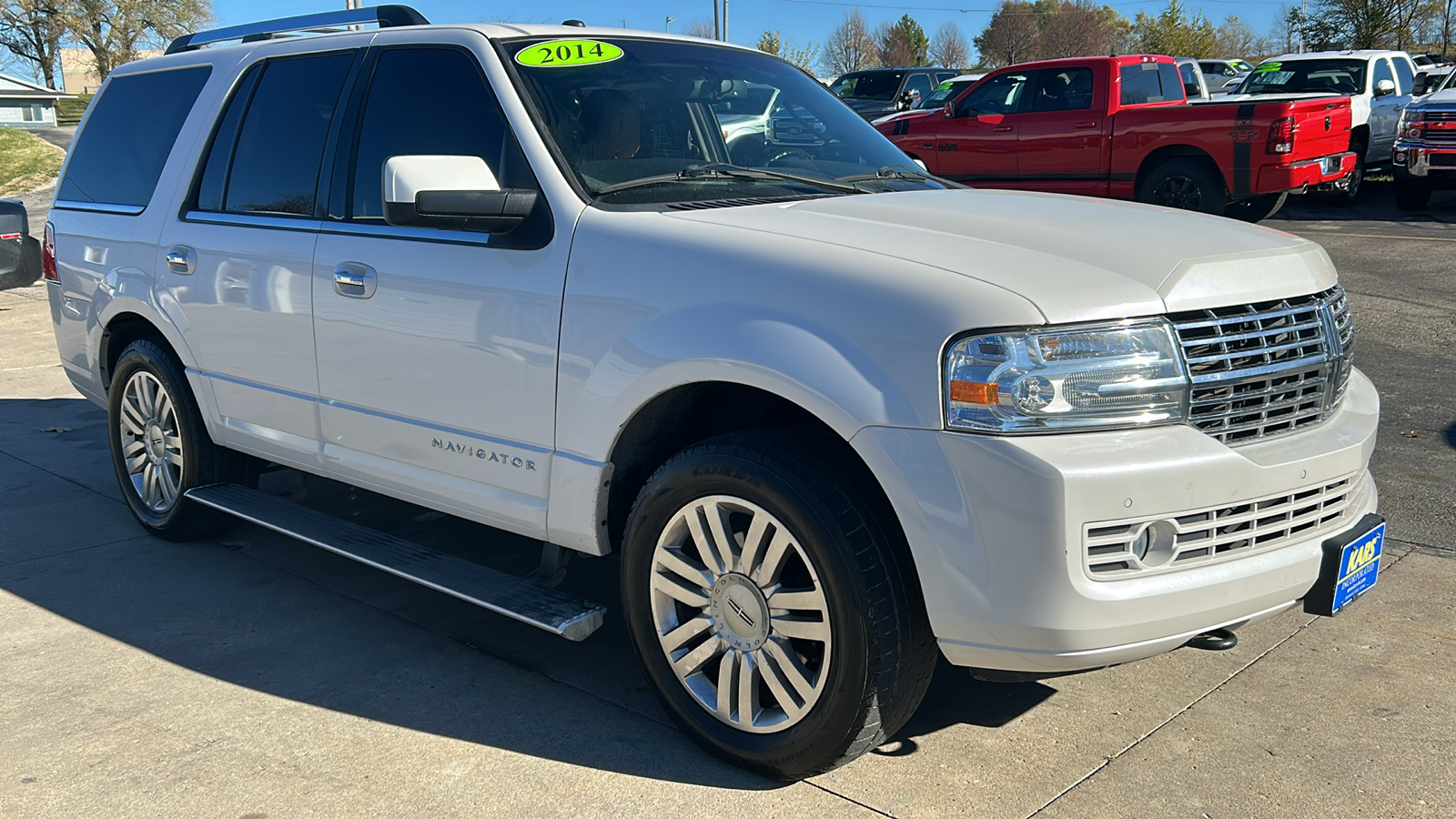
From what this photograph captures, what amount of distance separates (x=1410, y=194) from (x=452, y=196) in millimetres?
15131

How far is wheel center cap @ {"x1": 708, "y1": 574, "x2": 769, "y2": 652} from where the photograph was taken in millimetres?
3096

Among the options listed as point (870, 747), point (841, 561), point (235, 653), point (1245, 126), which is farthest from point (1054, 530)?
point (1245, 126)

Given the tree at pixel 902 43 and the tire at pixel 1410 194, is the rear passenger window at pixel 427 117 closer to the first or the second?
the tire at pixel 1410 194

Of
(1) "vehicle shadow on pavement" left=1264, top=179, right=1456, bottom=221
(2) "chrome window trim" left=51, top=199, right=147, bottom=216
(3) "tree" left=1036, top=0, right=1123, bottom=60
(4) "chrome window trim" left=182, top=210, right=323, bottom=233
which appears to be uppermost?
(3) "tree" left=1036, top=0, right=1123, bottom=60

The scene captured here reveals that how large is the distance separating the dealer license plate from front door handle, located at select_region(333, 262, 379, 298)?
2.80 metres

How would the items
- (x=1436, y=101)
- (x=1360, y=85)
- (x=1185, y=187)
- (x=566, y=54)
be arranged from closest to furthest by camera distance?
(x=566, y=54) < (x=1185, y=187) < (x=1436, y=101) < (x=1360, y=85)

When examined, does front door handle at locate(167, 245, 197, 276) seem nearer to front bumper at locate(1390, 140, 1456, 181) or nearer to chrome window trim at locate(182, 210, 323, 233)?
chrome window trim at locate(182, 210, 323, 233)

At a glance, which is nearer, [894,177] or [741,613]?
[741,613]

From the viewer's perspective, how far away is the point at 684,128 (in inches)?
155

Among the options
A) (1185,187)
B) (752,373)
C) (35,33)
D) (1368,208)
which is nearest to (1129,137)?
(1185,187)

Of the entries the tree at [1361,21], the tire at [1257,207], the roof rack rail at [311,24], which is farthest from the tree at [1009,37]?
the roof rack rail at [311,24]

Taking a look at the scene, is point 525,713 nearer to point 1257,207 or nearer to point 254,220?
point 254,220

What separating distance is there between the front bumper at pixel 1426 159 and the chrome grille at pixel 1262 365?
1307cm

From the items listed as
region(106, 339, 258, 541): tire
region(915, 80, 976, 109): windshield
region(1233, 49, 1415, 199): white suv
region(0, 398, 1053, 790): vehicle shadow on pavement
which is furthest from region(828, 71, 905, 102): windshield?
region(106, 339, 258, 541): tire
